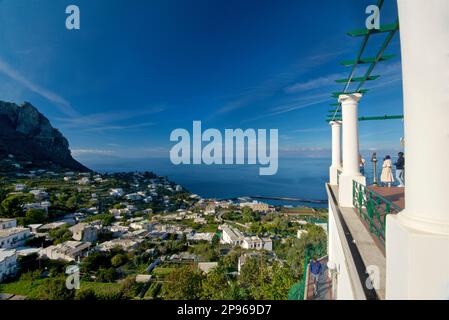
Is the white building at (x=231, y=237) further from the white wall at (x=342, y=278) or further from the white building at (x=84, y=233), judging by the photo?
the white wall at (x=342, y=278)

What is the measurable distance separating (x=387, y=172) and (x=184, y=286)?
35.6 ft

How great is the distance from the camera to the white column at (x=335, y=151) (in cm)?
702

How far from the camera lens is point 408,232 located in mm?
1309

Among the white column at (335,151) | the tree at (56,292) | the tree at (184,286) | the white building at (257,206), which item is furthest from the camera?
the white building at (257,206)

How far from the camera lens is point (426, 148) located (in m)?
1.28

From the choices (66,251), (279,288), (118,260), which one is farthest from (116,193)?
(279,288)

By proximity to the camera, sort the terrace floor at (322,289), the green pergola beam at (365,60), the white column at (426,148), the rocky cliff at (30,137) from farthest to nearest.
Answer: the rocky cliff at (30,137) < the terrace floor at (322,289) < the green pergola beam at (365,60) < the white column at (426,148)

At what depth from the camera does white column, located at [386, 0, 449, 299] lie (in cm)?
123

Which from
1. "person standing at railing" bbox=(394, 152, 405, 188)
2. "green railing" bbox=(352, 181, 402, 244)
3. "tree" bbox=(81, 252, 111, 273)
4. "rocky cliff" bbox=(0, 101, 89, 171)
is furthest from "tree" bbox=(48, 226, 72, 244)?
"rocky cliff" bbox=(0, 101, 89, 171)

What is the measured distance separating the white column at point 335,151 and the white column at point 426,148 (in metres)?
6.13

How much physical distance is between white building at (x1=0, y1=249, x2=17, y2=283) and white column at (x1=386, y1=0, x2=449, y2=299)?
20090 mm

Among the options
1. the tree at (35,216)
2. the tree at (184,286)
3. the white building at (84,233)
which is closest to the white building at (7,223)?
the tree at (35,216)
